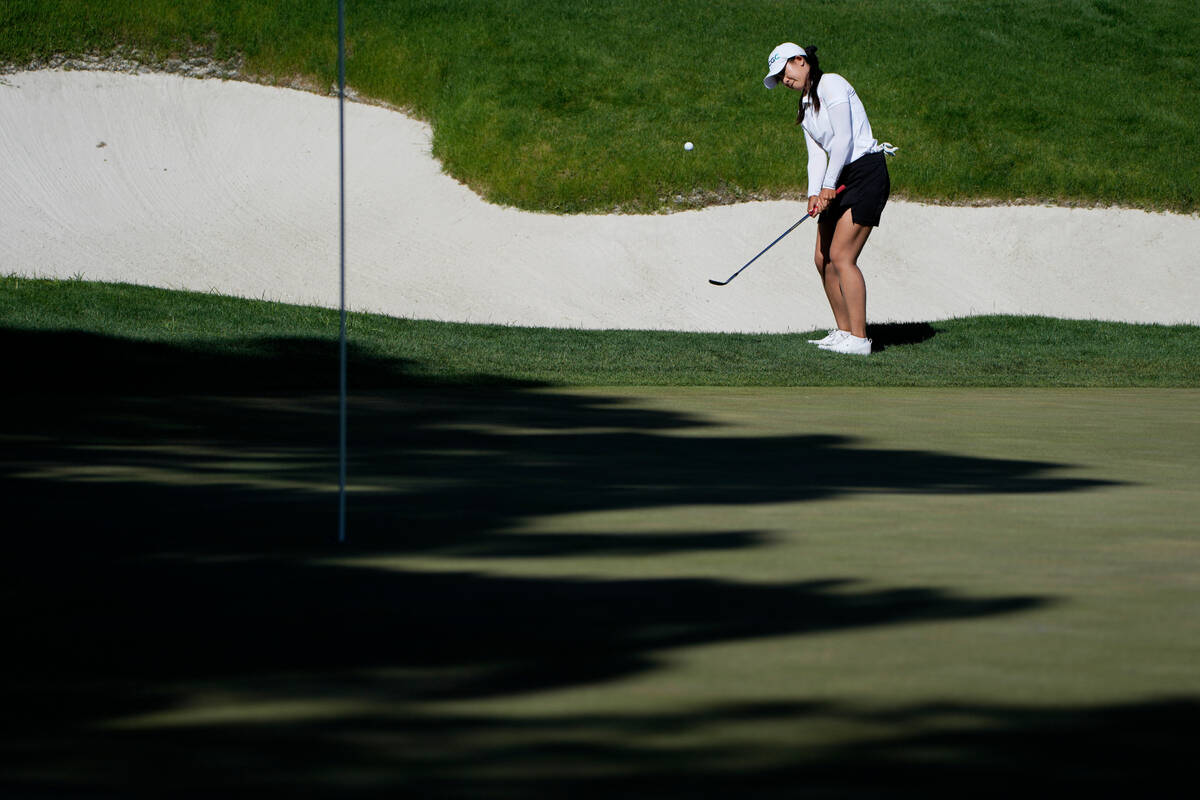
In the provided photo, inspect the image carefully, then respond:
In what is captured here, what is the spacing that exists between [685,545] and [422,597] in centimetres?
92

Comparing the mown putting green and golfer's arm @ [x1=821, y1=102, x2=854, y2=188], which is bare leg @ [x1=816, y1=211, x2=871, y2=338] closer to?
golfer's arm @ [x1=821, y1=102, x2=854, y2=188]

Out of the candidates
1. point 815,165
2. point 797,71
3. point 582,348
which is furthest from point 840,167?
point 582,348

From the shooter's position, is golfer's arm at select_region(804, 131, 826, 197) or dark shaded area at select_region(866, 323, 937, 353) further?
dark shaded area at select_region(866, 323, 937, 353)

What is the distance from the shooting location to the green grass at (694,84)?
19859mm

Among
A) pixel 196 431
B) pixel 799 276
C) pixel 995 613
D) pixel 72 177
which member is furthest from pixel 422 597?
pixel 72 177

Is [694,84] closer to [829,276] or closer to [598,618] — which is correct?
[829,276]

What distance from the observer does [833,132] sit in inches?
460

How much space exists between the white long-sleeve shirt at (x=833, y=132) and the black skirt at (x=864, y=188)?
72mm

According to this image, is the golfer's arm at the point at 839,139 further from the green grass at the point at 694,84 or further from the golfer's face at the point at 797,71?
the green grass at the point at 694,84

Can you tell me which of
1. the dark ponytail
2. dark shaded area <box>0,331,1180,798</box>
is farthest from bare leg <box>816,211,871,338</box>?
dark shaded area <box>0,331,1180,798</box>

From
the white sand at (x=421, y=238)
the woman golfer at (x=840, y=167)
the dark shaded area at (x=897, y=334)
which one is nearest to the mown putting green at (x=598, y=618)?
the woman golfer at (x=840, y=167)

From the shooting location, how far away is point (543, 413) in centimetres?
798

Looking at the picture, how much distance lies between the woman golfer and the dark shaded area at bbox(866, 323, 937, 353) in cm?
87

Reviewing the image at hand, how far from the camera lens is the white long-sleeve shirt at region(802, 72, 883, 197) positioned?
38.0ft
